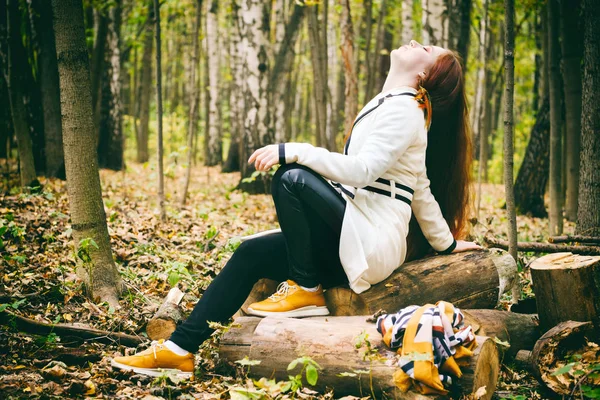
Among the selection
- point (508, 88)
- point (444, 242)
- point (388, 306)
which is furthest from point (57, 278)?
point (508, 88)

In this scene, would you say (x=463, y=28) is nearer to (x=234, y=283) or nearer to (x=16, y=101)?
(x=234, y=283)

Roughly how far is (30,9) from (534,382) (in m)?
8.63

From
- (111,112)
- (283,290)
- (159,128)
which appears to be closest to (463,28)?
(159,128)

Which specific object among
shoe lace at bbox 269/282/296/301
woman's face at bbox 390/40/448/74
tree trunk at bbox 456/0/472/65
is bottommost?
shoe lace at bbox 269/282/296/301

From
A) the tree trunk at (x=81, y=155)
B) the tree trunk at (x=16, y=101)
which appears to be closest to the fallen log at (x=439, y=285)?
the tree trunk at (x=81, y=155)

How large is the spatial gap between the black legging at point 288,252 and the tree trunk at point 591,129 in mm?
2574

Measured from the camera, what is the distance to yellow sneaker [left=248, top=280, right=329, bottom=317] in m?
3.09

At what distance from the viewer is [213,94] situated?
14.0 m

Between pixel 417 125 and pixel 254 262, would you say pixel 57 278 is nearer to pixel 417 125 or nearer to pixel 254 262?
pixel 254 262

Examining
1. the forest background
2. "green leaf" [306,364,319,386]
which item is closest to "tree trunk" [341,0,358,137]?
the forest background

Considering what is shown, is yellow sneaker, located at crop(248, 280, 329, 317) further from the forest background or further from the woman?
the forest background

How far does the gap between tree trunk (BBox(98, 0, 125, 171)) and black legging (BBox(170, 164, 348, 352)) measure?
934 centimetres

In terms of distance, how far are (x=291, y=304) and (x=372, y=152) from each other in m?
1.04

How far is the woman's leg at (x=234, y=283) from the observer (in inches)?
116
